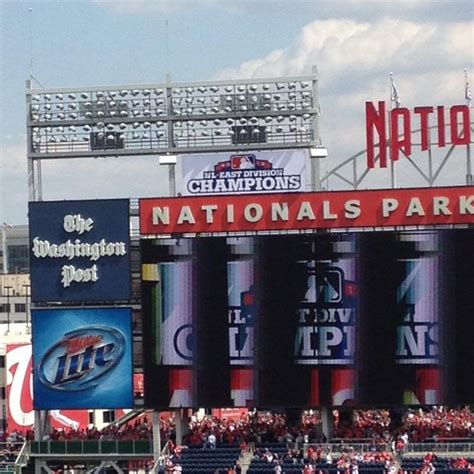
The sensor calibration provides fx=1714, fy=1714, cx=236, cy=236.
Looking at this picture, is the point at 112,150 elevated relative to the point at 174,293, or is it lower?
elevated

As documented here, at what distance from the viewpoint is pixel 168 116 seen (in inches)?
2201

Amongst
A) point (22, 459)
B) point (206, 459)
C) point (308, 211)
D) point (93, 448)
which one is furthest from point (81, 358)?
point (308, 211)

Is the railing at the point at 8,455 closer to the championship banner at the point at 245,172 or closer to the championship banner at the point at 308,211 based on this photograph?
the championship banner at the point at 308,211

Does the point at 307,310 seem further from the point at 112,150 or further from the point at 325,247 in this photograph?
the point at 112,150

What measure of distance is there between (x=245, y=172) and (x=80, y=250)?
5824 millimetres

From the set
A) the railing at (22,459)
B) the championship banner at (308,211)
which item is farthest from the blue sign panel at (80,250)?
the railing at (22,459)

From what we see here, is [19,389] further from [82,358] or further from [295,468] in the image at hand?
[295,468]

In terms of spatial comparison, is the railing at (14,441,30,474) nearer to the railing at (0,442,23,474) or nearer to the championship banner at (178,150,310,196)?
the railing at (0,442,23,474)

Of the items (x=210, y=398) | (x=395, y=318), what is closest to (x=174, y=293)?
(x=210, y=398)

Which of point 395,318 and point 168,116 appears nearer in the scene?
point 395,318

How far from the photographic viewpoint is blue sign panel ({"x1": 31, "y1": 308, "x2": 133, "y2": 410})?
2148 inches

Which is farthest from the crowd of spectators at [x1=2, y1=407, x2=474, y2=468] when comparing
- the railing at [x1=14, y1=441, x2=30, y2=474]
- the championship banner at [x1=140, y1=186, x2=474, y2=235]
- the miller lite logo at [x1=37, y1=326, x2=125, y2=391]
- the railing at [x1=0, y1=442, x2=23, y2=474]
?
the championship banner at [x1=140, y1=186, x2=474, y2=235]

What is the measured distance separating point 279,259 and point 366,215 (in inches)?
119

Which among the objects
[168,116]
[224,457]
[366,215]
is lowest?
[224,457]
